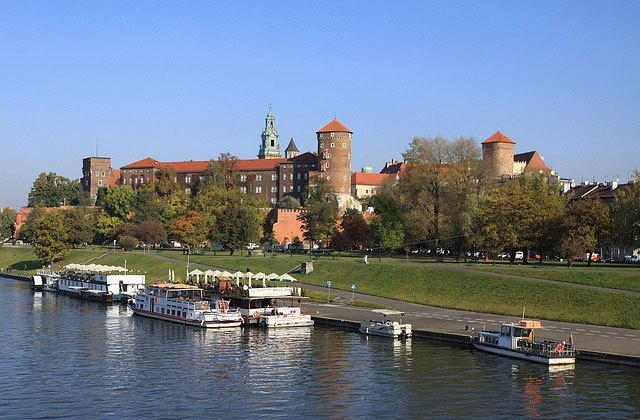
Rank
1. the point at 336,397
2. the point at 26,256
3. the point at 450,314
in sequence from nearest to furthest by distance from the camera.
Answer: the point at 336,397 < the point at 450,314 < the point at 26,256

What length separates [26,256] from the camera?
148250mm

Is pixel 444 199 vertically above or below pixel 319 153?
below

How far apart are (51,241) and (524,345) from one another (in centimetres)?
9578

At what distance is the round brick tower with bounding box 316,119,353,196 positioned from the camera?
597 ft

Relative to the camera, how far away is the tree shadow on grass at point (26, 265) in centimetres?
13695

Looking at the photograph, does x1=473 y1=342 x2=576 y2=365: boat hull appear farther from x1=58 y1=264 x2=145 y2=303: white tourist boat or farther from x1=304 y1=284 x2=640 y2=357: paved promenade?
x1=58 y1=264 x2=145 y2=303: white tourist boat

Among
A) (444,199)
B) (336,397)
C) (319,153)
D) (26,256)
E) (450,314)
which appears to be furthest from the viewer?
(319,153)

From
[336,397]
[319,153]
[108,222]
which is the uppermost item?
[319,153]

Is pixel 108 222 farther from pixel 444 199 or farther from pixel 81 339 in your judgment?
pixel 81 339

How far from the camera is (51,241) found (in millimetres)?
127938

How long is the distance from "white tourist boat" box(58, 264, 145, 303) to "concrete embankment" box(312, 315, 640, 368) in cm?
3000

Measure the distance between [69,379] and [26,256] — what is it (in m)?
112

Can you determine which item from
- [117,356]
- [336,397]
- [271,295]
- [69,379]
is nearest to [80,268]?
[271,295]

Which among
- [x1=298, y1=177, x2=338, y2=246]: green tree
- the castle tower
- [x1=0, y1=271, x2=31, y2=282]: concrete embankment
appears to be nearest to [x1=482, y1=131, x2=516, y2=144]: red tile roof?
the castle tower
